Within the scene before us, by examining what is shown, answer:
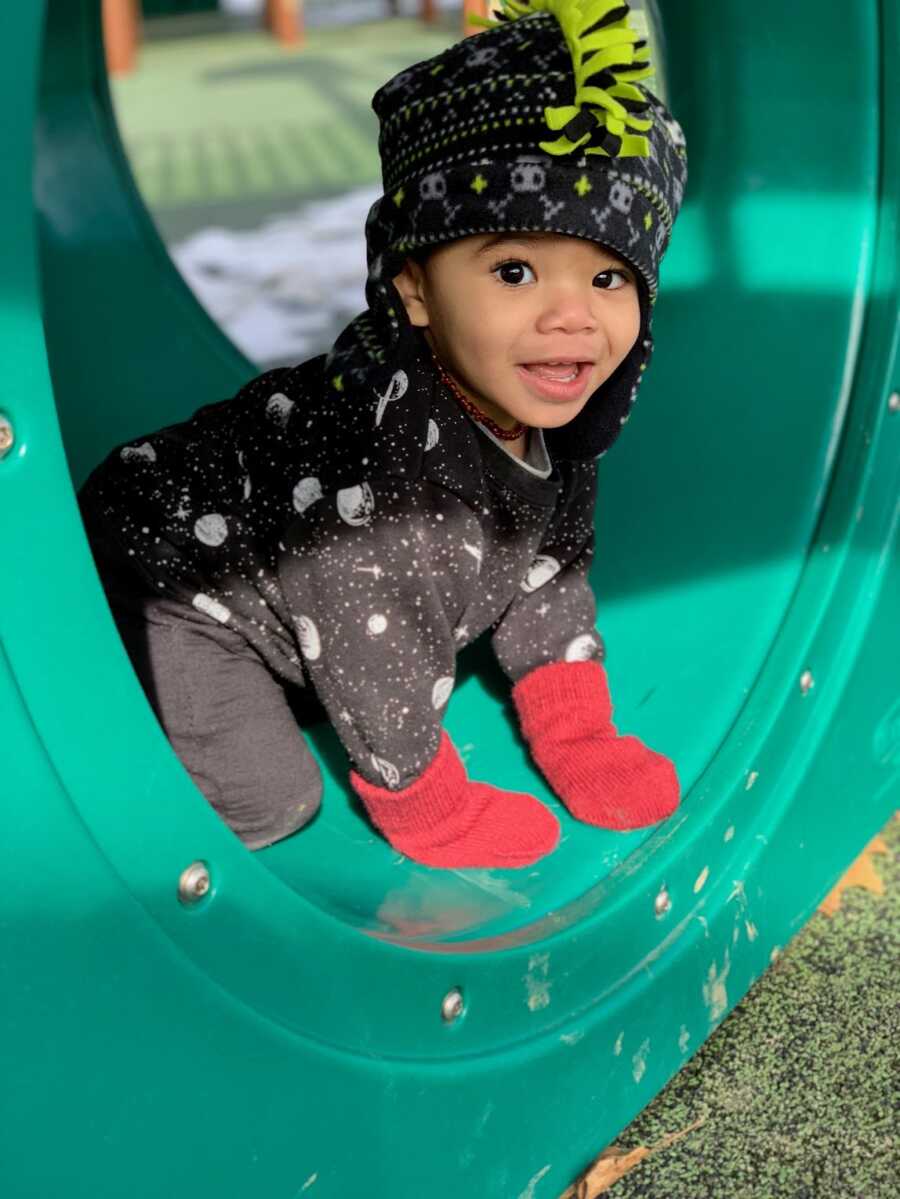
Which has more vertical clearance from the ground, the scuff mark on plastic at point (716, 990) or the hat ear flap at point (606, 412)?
the hat ear flap at point (606, 412)

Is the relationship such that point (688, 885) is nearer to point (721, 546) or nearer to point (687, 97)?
point (721, 546)

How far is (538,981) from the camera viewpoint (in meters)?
1.35

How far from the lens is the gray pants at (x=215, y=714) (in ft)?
4.90

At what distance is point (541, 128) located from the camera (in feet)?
4.29

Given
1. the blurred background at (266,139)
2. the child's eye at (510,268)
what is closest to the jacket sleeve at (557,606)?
the child's eye at (510,268)

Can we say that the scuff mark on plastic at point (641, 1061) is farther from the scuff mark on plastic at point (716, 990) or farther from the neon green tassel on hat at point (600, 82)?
the neon green tassel on hat at point (600, 82)

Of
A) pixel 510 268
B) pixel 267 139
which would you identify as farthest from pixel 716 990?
pixel 267 139

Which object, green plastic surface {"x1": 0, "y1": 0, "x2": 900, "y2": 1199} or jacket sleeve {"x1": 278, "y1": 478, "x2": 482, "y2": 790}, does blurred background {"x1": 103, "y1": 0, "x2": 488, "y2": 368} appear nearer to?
green plastic surface {"x1": 0, "y1": 0, "x2": 900, "y2": 1199}

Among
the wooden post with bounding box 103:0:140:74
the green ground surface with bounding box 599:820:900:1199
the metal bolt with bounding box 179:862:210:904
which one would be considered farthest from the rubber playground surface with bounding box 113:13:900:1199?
the wooden post with bounding box 103:0:140:74

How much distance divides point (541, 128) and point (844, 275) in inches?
24.1

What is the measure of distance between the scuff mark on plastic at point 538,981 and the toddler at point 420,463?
0.19 metres

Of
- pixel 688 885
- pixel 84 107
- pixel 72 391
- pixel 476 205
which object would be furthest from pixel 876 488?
pixel 84 107

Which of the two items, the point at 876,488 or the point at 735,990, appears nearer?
the point at 735,990

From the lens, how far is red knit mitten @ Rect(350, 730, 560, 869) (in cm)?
151
